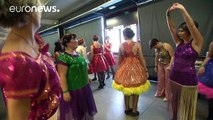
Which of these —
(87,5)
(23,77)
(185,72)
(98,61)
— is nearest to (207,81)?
(185,72)

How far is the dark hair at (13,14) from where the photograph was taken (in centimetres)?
58

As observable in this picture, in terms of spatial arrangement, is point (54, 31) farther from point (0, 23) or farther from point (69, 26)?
point (0, 23)

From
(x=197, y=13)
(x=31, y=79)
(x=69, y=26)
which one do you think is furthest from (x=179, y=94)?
(x=69, y=26)

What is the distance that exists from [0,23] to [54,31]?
38.4 ft

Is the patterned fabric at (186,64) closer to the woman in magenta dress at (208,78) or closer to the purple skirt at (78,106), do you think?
the woman in magenta dress at (208,78)

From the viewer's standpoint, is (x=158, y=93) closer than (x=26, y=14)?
No

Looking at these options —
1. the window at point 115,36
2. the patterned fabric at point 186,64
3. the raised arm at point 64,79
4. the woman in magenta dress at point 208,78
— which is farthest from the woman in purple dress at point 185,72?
the window at point 115,36

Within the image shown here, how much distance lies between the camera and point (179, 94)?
6.57 ft

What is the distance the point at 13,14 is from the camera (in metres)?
0.59

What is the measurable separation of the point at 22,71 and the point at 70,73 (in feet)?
4.31

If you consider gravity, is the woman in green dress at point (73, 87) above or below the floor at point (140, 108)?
above

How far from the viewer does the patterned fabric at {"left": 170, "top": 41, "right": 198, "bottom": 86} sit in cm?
186

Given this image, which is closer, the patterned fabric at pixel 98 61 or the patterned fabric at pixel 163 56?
the patterned fabric at pixel 163 56

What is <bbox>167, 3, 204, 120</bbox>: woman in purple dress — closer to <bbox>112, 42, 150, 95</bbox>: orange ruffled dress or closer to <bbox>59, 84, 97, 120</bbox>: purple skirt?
<bbox>112, 42, 150, 95</bbox>: orange ruffled dress
